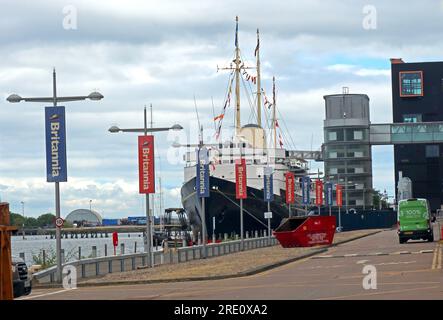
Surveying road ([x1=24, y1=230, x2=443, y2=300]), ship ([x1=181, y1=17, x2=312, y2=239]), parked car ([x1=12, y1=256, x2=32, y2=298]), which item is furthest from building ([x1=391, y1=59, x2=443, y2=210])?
parked car ([x1=12, y1=256, x2=32, y2=298])

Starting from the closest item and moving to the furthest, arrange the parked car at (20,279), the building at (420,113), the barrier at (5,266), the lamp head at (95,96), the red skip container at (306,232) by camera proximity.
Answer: the barrier at (5,266) → the parked car at (20,279) → the lamp head at (95,96) → the red skip container at (306,232) → the building at (420,113)

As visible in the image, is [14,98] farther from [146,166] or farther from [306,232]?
[306,232]

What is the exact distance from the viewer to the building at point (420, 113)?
493 ft

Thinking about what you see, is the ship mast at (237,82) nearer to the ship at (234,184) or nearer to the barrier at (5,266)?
the ship at (234,184)

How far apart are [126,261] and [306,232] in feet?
52.7

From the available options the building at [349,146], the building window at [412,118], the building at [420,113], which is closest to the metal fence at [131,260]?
the building at [349,146]

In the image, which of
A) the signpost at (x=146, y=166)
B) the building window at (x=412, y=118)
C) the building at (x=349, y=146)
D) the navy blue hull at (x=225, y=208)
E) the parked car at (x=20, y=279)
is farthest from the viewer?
the building window at (x=412, y=118)

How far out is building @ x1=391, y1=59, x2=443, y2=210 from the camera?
493ft

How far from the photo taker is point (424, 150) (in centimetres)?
15012

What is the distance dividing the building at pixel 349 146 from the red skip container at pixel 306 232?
73.4 m

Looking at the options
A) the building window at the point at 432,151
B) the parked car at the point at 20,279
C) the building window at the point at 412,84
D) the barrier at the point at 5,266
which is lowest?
the parked car at the point at 20,279

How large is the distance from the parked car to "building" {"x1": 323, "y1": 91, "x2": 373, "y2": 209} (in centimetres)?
11078

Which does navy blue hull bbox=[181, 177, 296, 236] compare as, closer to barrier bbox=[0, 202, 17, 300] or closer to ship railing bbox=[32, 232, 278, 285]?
ship railing bbox=[32, 232, 278, 285]
